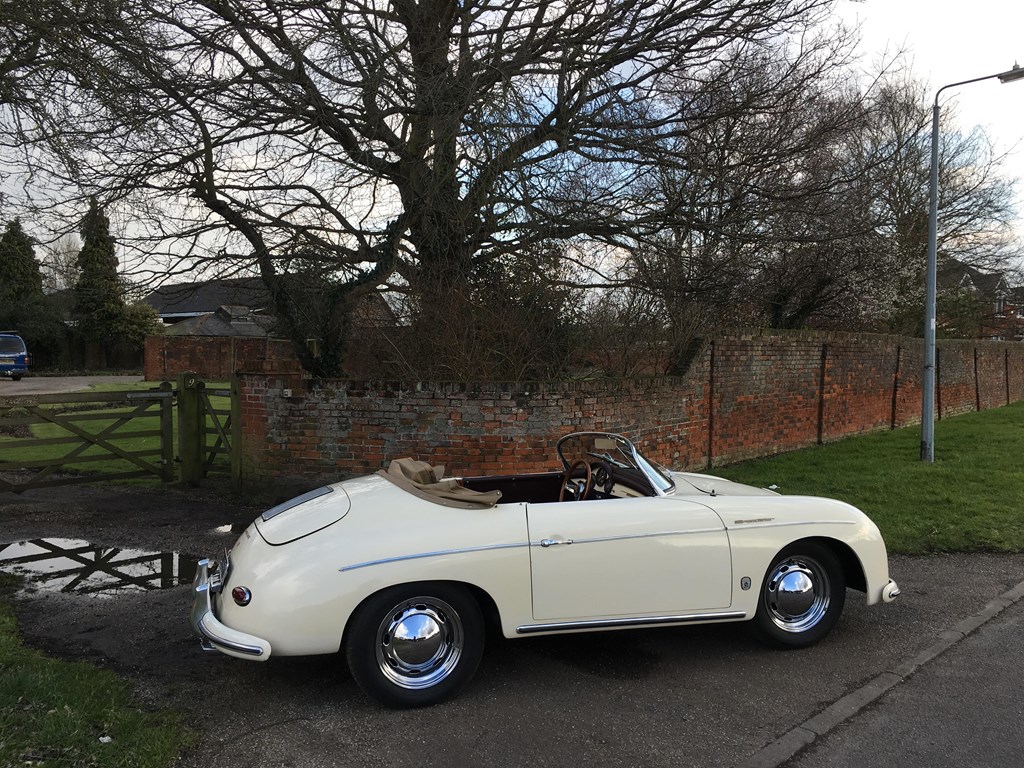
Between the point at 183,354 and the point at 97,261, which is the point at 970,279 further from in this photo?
the point at 183,354

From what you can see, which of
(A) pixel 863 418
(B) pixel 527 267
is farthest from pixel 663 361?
(A) pixel 863 418

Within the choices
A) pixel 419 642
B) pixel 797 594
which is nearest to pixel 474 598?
pixel 419 642

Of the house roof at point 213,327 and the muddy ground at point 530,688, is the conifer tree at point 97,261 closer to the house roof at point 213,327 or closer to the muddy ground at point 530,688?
the muddy ground at point 530,688

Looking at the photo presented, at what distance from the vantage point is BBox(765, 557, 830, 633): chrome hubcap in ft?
13.7

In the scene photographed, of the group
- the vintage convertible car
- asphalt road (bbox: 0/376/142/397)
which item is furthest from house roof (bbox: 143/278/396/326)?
asphalt road (bbox: 0/376/142/397)

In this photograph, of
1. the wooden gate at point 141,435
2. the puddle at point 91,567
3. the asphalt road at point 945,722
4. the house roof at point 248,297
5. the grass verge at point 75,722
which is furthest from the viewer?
the house roof at point 248,297

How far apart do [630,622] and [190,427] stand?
23.1 ft

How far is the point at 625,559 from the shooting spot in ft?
12.5

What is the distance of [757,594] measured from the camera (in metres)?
4.05

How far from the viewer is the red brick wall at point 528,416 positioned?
7.50 m

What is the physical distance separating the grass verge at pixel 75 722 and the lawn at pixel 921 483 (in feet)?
19.6

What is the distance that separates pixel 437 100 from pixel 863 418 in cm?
1101

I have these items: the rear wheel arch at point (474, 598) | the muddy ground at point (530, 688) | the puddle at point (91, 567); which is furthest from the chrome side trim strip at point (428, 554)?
the puddle at point (91, 567)

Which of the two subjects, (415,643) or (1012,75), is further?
(1012,75)
